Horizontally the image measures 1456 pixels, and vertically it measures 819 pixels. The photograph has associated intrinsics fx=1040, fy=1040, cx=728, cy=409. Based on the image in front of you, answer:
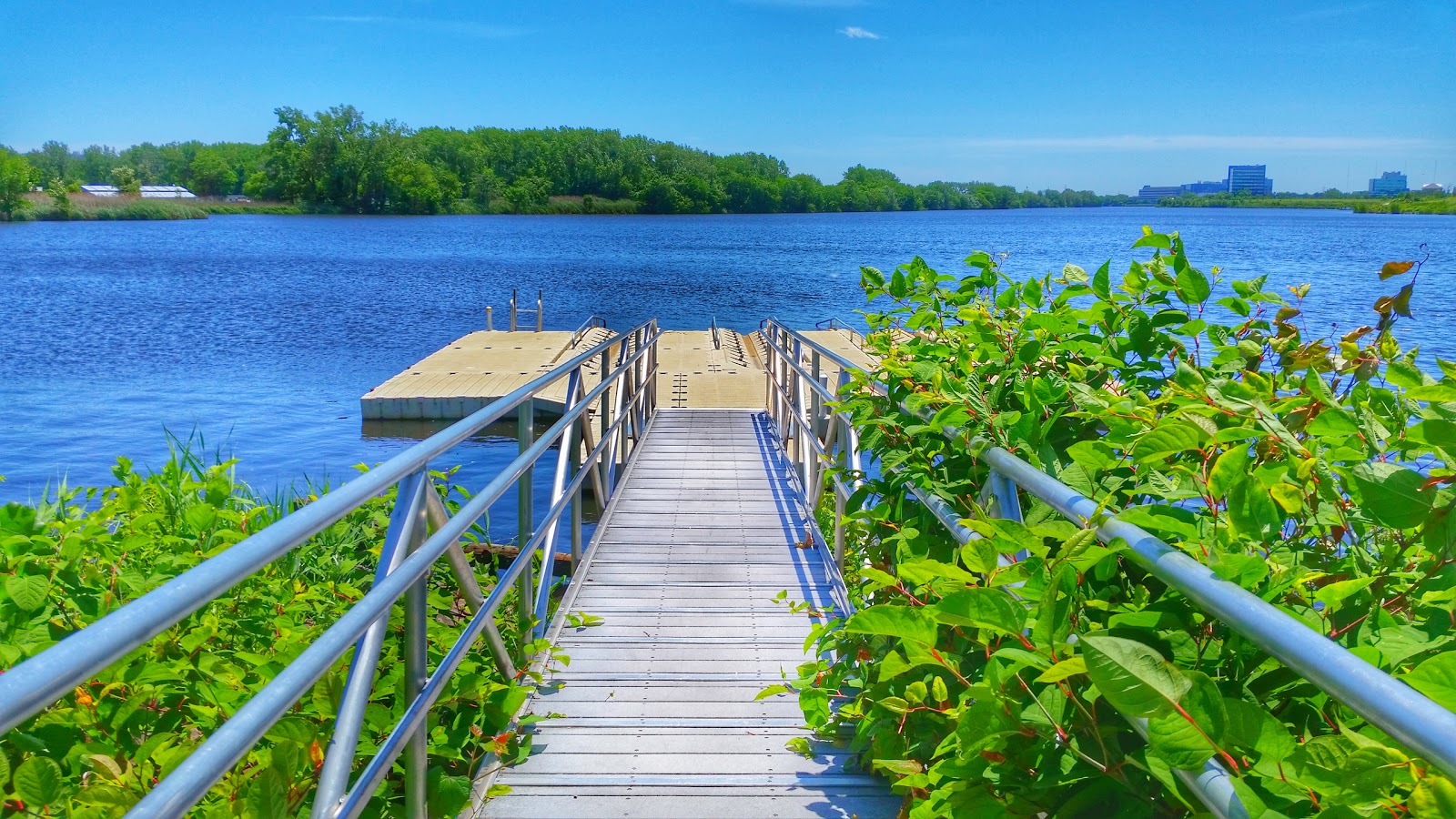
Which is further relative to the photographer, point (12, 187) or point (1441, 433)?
point (12, 187)

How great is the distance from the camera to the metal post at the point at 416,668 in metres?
2.09

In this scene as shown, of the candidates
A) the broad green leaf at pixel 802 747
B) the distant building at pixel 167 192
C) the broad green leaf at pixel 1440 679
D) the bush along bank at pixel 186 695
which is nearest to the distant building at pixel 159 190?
the distant building at pixel 167 192

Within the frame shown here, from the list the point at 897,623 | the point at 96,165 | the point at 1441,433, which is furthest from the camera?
the point at 96,165

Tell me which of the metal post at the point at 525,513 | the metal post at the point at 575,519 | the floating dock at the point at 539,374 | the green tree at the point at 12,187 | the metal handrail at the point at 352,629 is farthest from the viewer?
the green tree at the point at 12,187

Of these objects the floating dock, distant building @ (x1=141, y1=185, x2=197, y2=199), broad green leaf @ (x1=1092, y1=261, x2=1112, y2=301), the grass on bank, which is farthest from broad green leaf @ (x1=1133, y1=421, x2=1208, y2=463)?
distant building @ (x1=141, y1=185, x2=197, y2=199)

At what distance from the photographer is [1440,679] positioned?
0.86m

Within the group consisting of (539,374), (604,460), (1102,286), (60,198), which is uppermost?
(60,198)

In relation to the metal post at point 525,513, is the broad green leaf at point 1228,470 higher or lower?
higher

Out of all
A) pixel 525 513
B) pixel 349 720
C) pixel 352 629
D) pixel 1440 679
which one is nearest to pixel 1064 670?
pixel 1440 679

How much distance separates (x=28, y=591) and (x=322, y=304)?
127ft

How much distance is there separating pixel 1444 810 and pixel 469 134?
6621 inches

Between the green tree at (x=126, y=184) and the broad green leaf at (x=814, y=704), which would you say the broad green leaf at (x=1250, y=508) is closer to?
the broad green leaf at (x=814, y=704)

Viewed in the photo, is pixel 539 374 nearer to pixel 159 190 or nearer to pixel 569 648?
pixel 569 648

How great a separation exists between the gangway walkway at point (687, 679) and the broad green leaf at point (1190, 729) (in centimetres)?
172
